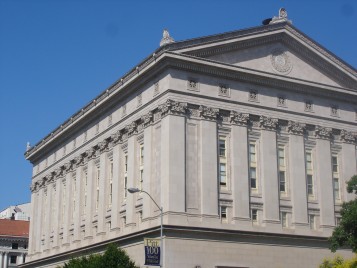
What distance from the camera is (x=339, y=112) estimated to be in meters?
58.9

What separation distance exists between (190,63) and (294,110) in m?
11.3

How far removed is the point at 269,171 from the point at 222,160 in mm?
4597

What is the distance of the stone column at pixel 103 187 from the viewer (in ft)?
196

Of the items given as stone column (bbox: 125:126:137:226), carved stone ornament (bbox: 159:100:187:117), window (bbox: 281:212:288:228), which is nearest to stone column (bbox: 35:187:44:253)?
stone column (bbox: 125:126:137:226)

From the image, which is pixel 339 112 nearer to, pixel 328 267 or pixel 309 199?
pixel 309 199

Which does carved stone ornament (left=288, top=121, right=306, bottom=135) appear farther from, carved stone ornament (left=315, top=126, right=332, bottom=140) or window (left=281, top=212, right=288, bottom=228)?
window (left=281, top=212, right=288, bottom=228)

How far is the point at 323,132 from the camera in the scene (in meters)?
57.1

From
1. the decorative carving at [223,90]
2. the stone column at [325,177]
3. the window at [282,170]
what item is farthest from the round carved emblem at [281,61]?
the window at [282,170]

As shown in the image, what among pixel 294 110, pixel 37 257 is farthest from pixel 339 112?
pixel 37 257

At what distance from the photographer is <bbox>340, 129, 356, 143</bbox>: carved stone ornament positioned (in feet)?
192

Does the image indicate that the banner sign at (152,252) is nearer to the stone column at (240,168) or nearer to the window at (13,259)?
the stone column at (240,168)

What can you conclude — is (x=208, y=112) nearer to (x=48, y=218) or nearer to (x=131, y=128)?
(x=131, y=128)

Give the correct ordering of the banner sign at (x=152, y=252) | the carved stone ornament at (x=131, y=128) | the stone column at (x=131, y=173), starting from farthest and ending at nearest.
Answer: the carved stone ornament at (x=131, y=128) < the stone column at (x=131, y=173) < the banner sign at (x=152, y=252)

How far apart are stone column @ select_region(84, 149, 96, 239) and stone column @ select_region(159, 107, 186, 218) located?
16.1 meters
